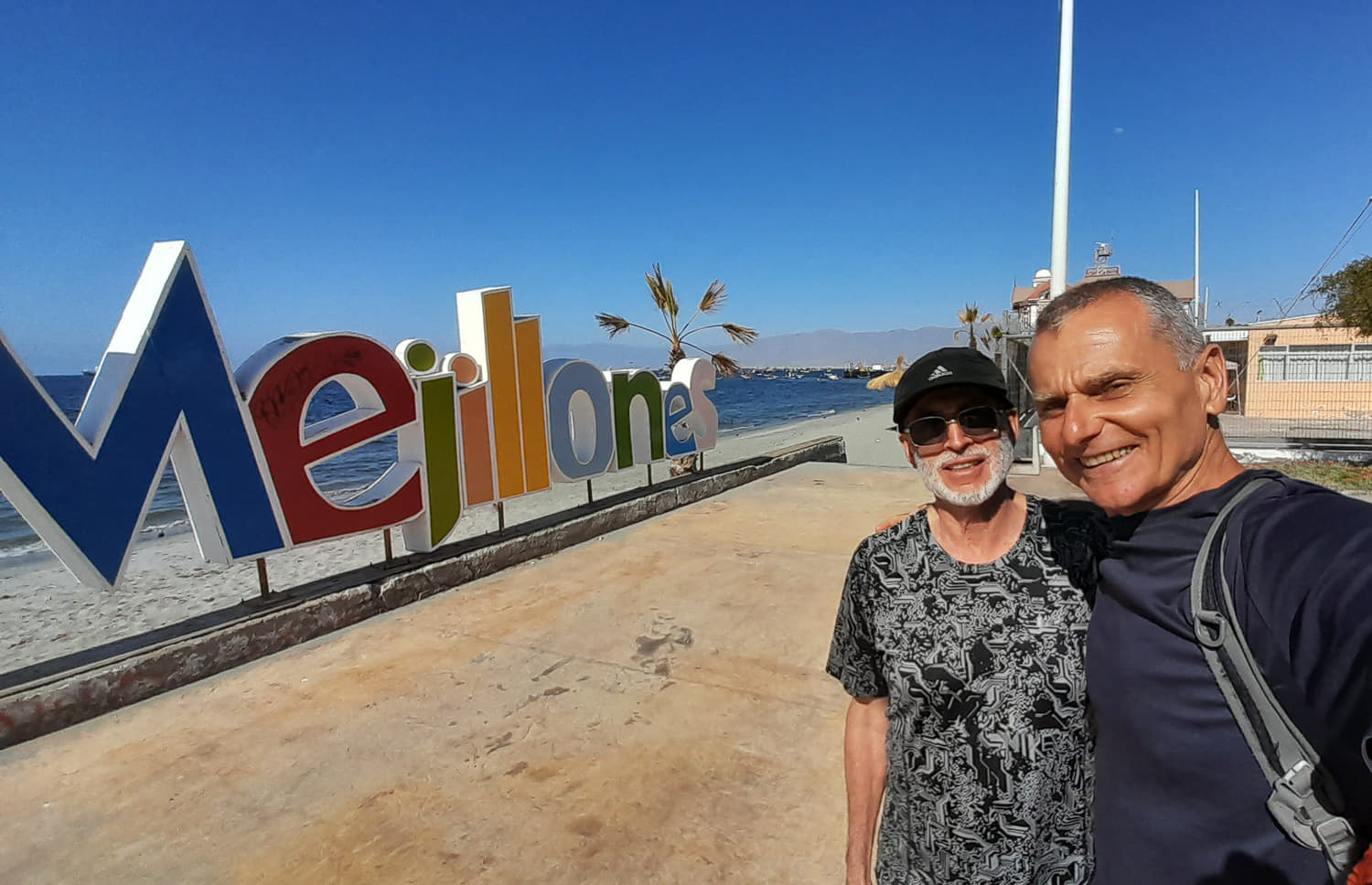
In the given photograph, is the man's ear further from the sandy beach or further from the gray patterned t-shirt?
the sandy beach

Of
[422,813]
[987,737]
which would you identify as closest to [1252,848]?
[987,737]

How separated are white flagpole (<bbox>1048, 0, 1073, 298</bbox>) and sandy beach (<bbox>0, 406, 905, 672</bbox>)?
8.61 m

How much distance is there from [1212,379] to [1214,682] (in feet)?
1.91

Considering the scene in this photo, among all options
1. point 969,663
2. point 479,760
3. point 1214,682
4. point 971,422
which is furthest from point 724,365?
point 1214,682

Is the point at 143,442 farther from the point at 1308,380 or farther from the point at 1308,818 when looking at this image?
the point at 1308,380

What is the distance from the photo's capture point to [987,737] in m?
1.49

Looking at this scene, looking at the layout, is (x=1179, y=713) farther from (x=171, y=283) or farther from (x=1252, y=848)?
(x=171, y=283)

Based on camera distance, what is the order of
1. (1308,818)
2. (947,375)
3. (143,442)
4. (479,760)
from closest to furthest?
(1308,818) < (947,375) < (479,760) < (143,442)

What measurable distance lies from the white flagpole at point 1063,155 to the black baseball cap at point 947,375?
28.5 feet

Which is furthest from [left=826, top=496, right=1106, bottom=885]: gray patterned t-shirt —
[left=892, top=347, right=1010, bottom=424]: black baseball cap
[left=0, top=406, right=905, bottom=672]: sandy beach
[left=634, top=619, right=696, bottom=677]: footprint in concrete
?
[left=0, top=406, right=905, bottom=672]: sandy beach

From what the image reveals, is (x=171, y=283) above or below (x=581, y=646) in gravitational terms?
above

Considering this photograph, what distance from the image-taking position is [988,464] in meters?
1.65

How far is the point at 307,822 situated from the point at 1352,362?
23.6 meters

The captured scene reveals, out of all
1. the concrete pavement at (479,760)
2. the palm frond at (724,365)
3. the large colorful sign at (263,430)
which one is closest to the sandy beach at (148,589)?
the large colorful sign at (263,430)
